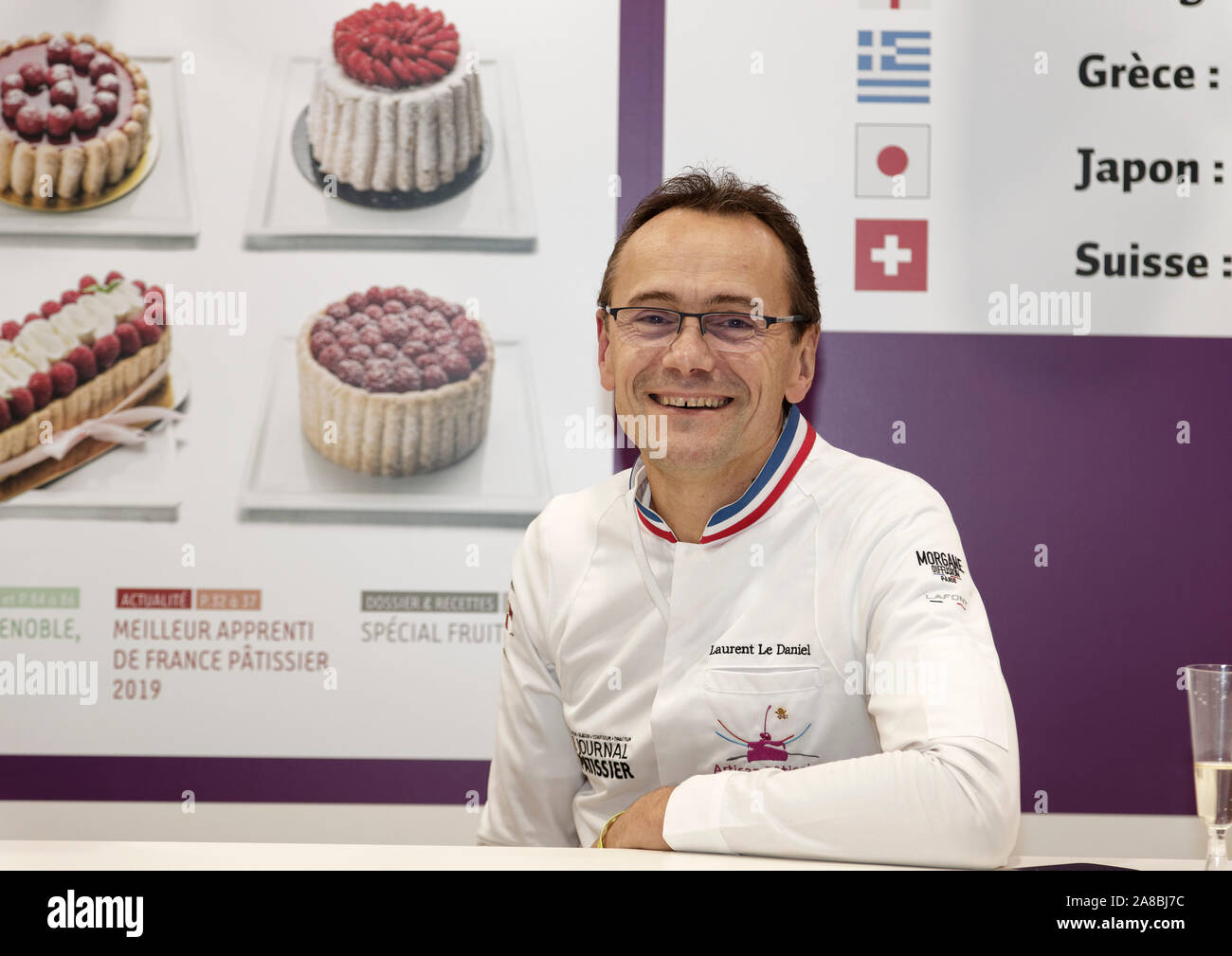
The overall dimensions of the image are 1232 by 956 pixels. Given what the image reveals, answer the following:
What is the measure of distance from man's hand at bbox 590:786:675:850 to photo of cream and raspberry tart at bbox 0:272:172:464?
5.36 ft

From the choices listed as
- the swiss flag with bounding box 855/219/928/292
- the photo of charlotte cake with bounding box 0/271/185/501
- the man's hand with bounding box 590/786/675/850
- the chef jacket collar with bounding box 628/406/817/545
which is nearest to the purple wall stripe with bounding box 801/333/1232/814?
the swiss flag with bounding box 855/219/928/292

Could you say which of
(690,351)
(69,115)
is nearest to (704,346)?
(690,351)

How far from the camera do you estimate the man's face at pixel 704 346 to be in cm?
159

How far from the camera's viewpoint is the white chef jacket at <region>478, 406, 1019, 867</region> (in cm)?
115

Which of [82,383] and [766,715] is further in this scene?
[82,383]

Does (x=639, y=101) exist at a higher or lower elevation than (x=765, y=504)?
higher

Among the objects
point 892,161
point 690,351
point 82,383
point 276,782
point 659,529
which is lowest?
point 276,782

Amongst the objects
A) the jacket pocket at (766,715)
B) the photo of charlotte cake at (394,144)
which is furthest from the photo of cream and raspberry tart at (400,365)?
the jacket pocket at (766,715)

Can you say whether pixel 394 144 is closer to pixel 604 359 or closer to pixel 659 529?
pixel 604 359

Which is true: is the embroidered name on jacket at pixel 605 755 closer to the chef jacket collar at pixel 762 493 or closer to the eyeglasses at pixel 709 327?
the chef jacket collar at pixel 762 493

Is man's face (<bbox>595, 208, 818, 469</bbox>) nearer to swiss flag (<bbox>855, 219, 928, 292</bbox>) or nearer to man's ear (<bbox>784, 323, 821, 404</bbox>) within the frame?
man's ear (<bbox>784, 323, 821, 404</bbox>)

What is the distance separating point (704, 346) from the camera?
5.23 ft

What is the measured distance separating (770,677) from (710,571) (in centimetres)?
17

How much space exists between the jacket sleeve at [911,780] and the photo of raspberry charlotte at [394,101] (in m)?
1.48
